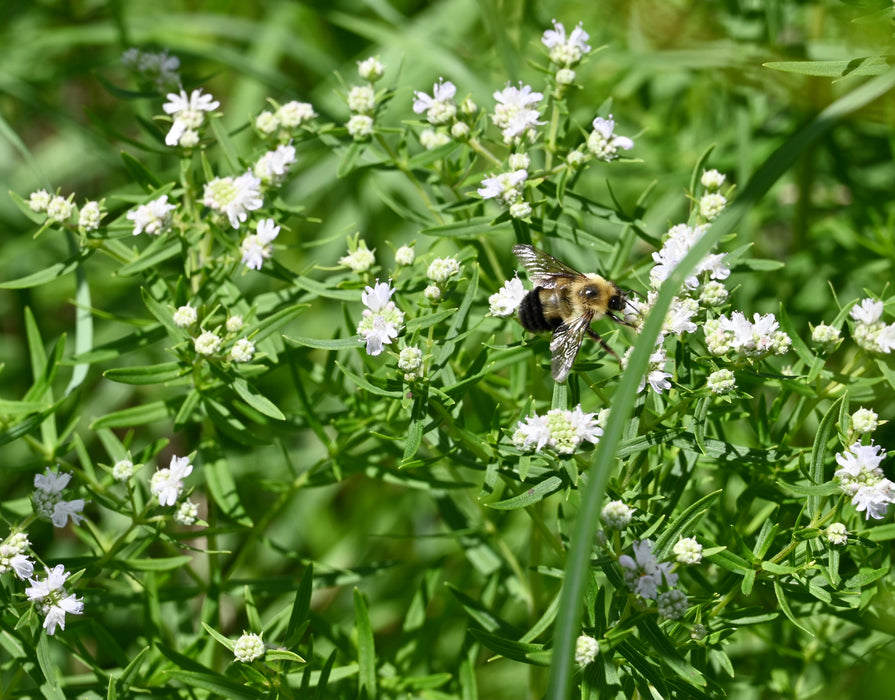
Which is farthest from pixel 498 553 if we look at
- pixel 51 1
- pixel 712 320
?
pixel 51 1

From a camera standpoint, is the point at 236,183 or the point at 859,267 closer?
the point at 236,183

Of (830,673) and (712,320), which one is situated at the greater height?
(712,320)

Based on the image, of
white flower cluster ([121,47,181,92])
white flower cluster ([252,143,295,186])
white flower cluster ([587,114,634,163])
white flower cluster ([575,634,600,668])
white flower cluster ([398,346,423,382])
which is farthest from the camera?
white flower cluster ([121,47,181,92])

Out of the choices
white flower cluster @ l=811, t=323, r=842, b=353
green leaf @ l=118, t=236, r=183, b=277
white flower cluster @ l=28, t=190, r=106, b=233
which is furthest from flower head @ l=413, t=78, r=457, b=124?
white flower cluster @ l=811, t=323, r=842, b=353

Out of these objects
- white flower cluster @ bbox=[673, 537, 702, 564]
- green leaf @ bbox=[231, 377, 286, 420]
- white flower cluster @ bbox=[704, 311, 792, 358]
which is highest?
white flower cluster @ bbox=[704, 311, 792, 358]

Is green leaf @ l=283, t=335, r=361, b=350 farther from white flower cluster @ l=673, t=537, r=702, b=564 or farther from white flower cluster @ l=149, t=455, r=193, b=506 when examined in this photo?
white flower cluster @ l=673, t=537, r=702, b=564

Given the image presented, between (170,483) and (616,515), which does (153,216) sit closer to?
(170,483)

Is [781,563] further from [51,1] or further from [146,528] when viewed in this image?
[51,1]
